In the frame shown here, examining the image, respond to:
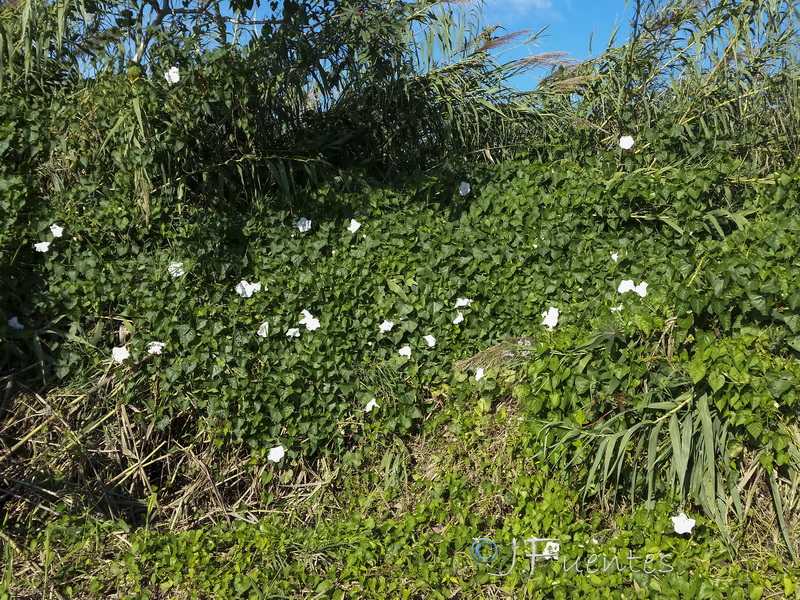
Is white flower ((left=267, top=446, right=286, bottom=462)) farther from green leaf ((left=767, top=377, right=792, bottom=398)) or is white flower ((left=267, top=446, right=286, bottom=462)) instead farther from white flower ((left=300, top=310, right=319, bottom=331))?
green leaf ((left=767, top=377, right=792, bottom=398))

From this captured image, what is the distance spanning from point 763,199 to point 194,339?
2584 millimetres

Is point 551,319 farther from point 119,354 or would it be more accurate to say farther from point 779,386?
point 119,354

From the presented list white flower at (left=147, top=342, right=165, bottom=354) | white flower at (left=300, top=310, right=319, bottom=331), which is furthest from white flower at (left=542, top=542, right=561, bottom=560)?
white flower at (left=147, top=342, right=165, bottom=354)

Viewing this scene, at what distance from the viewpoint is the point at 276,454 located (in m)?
3.08

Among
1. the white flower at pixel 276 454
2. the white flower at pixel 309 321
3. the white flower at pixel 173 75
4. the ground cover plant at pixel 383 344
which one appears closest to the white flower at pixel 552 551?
the ground cover plant at pixel 383 344

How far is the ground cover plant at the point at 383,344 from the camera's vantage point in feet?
8.22

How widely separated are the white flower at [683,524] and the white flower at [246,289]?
1.97 metres

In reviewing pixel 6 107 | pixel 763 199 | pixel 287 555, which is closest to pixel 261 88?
pixel 6 107

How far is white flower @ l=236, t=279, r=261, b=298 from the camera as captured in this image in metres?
3.26

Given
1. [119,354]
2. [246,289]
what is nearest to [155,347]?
[119,354]

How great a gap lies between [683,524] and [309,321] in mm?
1718

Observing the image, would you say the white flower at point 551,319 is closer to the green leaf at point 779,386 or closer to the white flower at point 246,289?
the green leaf at point 779,386

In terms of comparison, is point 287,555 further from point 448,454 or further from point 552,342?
point 552,342

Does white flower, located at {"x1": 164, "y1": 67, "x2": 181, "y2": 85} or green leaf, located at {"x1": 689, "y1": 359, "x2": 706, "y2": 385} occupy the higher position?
white flower, located at {"x1": 164, "y1": 67, "x2": 181, "y2": 85}
